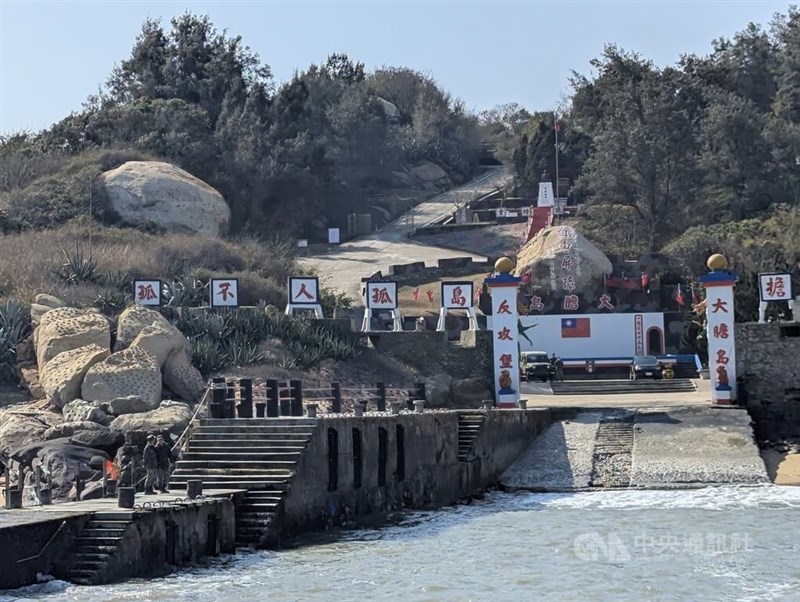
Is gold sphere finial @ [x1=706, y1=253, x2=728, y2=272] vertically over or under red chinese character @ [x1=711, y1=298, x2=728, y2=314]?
over

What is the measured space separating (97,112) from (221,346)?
34611 mm

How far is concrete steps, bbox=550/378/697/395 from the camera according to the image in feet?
154

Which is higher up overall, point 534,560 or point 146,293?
point 146,293

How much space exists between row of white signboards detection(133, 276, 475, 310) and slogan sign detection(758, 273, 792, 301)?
30.6 ft

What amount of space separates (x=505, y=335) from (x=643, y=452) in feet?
23.9

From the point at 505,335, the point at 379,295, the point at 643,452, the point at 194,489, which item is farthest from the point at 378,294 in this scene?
the point at 194,489

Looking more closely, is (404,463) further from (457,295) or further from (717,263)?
(457,295)

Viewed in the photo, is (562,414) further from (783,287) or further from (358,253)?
(358,253)

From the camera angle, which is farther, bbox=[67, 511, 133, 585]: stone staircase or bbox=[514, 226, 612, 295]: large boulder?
bbox=[514, 226, 612, 295]: large boulder

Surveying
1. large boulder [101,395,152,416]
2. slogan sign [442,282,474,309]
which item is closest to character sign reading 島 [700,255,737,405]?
slogan sign [442,282,474,309]

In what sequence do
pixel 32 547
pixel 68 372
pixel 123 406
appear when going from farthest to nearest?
pixel 68 372 < pixel 123 406 < pixel 32 547

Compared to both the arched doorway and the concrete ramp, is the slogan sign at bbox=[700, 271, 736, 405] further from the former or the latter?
the arched doorway

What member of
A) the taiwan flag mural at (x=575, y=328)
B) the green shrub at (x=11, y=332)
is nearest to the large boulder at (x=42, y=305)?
the green shrub at (x=11, y=332)

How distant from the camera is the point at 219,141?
7375 centimetres
